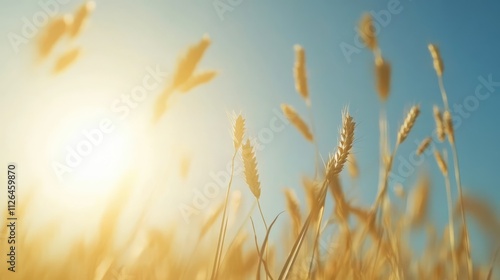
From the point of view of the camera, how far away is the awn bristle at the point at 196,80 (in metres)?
1.53

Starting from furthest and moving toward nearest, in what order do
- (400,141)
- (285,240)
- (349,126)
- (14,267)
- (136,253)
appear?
(285,240), (136,253), (14,267), (400,141), (349,126)

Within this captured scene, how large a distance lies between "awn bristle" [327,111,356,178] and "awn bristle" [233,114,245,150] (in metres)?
0.21

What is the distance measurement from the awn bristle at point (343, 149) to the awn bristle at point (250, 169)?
0.16m

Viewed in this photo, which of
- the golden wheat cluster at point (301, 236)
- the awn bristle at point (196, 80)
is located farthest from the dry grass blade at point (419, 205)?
the awn bristle at point (196, 80)

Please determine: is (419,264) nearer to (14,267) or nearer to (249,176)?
(249,176)

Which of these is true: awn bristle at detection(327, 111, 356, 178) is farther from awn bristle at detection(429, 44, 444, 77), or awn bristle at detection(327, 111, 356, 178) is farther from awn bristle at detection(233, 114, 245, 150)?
awn bristle at detection(429, 44, 444, 77)

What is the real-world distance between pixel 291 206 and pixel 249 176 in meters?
0.50

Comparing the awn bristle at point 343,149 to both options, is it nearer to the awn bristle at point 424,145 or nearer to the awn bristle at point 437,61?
the awn bristle at point 424,145

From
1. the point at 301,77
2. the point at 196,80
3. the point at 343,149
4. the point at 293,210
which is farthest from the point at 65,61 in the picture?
the point at 343,149

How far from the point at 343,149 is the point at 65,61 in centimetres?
158

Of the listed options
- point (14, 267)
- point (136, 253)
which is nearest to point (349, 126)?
point (136, 253)

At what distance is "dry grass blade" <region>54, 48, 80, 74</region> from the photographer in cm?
200

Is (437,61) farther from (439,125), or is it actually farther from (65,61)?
(65,61)

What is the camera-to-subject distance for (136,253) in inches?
62.4
